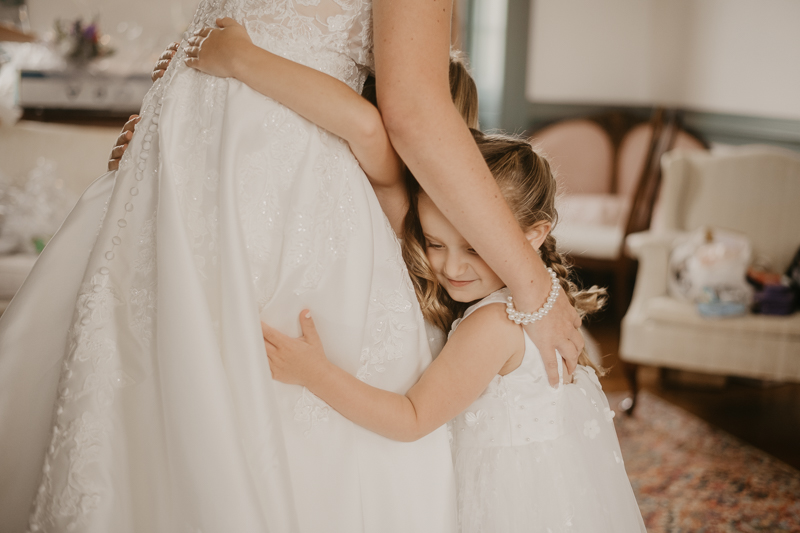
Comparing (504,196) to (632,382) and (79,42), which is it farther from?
(79,42)

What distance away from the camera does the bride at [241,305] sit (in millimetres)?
782

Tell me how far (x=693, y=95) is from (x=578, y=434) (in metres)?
4.07

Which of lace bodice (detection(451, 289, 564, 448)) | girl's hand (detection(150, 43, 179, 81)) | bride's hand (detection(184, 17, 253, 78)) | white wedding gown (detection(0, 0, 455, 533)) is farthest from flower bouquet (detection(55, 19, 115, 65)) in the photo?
lace bodice (detection(451, 289, 564, 448))

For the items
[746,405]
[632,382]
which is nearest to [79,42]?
[632,382]

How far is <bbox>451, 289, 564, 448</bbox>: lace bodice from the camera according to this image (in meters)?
1.07

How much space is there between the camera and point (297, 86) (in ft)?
2.88

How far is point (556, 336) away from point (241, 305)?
566 mm

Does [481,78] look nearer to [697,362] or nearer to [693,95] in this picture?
[693,95]

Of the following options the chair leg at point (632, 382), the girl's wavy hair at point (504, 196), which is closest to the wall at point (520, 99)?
the chair leg at point (632, 382)

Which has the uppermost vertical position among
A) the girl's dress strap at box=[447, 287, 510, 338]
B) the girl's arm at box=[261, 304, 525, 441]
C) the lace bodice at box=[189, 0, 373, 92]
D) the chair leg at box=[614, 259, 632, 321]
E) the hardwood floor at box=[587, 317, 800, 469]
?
the lace bodice at box=[189, 0, 373, 92]

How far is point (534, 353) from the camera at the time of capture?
1065 mm

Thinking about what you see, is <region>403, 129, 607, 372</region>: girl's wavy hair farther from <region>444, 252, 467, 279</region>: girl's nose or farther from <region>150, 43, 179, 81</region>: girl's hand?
<region>150, 43, 179, 81</region>: girl's hand

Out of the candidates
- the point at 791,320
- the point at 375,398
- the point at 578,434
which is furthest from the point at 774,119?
the point at 375,398

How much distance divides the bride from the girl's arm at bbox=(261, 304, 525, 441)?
0.09 feet
